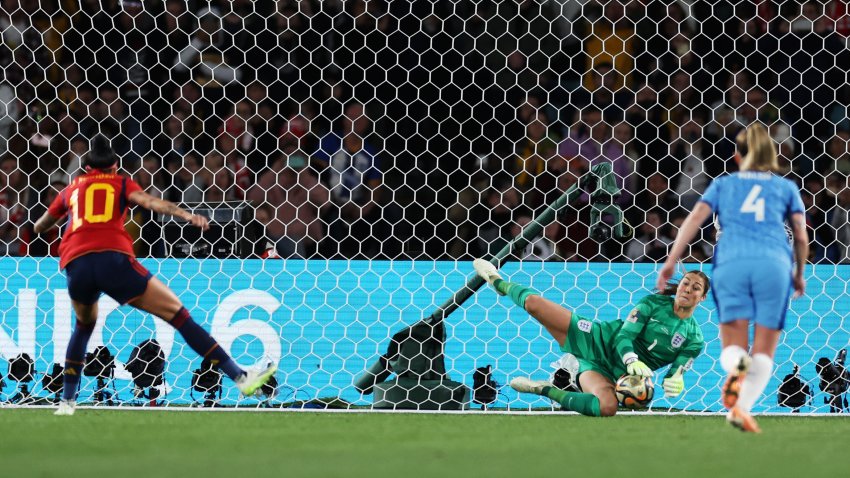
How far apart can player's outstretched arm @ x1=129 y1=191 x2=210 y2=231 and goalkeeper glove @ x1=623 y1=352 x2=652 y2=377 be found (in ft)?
7.96

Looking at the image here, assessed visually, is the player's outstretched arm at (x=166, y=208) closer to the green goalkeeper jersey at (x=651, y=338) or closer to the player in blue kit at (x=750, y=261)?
the player in blue kit at (x=750, y=261)

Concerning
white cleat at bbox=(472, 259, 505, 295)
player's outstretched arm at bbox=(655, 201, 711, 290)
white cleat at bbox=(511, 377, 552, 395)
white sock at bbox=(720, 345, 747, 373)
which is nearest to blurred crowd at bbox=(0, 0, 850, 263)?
white cleat at bbox=(472, 259, 505, 295)

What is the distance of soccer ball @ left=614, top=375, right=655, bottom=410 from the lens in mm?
7055

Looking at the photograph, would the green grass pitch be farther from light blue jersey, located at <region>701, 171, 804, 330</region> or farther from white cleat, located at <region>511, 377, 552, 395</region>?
light blue jersey, located at <region>701, 171, 804, 330</region>

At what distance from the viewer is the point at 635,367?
6977 millimetres

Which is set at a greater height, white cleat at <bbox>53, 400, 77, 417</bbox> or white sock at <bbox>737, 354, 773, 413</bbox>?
white sock at <bbox>737, 354, 773, 413</bbox>

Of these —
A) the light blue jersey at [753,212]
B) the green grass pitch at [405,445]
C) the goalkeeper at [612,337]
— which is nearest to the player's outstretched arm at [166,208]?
the green grass pitch at [405,445]

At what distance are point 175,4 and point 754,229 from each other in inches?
209

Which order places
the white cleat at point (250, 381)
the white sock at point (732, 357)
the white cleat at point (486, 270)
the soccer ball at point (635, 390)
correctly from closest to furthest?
the white sock at point (732, 357), the white cleat at point (250, 381), the soccer ball at point (635, 390), the white cleat at point (486, 270)

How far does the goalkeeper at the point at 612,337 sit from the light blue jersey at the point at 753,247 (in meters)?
1.37

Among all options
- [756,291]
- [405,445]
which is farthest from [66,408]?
[756,291]

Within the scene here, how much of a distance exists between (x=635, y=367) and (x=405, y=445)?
1.99 m

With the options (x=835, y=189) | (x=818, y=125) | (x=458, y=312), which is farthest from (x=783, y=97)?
(x=458, y=312)

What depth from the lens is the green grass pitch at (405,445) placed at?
4.50m
